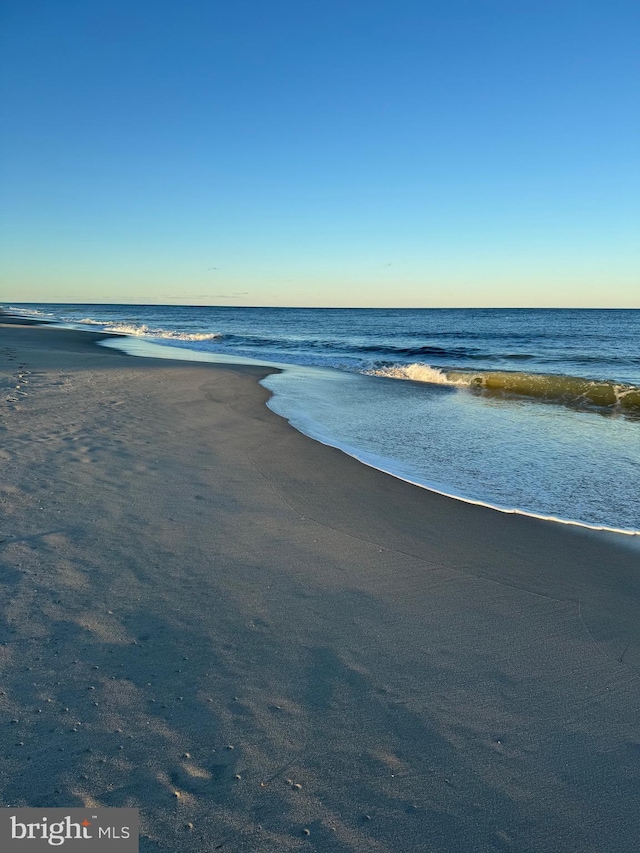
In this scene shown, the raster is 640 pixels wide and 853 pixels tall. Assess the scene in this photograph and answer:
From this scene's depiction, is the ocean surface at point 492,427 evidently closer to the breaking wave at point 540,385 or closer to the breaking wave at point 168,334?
the breaking wave at point 540,385

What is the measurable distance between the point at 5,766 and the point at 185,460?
468 cm

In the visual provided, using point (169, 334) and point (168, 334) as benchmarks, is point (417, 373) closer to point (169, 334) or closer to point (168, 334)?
point (169, 334)

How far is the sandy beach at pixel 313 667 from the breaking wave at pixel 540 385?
11310 mm

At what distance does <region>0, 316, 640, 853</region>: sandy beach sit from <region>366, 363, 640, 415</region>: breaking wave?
445 inches

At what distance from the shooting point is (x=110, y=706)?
2.61 metres

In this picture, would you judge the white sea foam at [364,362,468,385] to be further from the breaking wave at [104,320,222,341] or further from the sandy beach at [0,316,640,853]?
the breaking wave at [104,320,222,341]

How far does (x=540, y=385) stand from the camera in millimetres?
17672

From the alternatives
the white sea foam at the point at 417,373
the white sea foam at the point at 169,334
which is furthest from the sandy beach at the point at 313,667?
the white sea foam at the point at 169,334

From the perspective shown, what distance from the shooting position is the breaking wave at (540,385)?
49.8 feet

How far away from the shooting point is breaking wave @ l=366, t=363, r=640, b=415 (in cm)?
1516

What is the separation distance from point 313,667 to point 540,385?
1644cm

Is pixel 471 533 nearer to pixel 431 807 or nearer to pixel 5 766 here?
pixel 431 807

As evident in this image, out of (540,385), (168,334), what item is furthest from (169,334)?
(540,385)

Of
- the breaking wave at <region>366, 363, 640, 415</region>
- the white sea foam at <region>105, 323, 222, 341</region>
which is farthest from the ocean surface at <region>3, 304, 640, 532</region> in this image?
the white sea foam at <region>105, 323, 222, 341</region>
